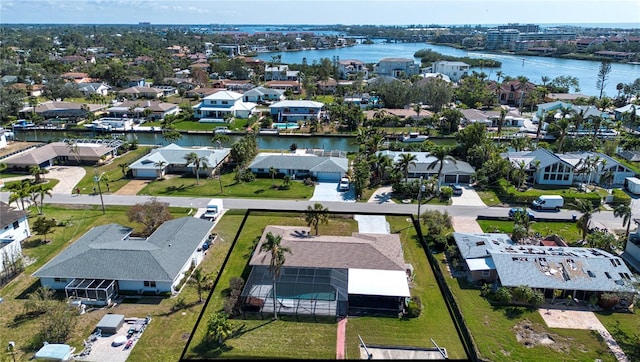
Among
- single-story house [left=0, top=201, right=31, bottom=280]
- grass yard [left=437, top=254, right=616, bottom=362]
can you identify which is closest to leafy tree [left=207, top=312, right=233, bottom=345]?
grass yard [left=437, top=254, right=616, bottom=362]

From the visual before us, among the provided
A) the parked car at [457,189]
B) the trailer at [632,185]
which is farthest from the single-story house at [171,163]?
the trailer at [632,185]

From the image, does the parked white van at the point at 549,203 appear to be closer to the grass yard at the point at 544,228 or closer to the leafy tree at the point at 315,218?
the grass yard at the point at 544,228

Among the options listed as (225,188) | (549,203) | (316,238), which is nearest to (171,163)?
(225,188)

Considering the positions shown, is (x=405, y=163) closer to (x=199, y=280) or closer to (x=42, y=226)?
(x=199, y=280)

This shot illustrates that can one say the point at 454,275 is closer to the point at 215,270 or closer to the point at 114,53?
the point at 215,270

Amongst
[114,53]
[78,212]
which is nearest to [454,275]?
[78,212]

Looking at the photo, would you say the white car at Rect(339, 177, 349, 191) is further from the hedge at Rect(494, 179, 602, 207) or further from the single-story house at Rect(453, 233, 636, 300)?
the single-story house at Rect(453, 233, 636, 300)
